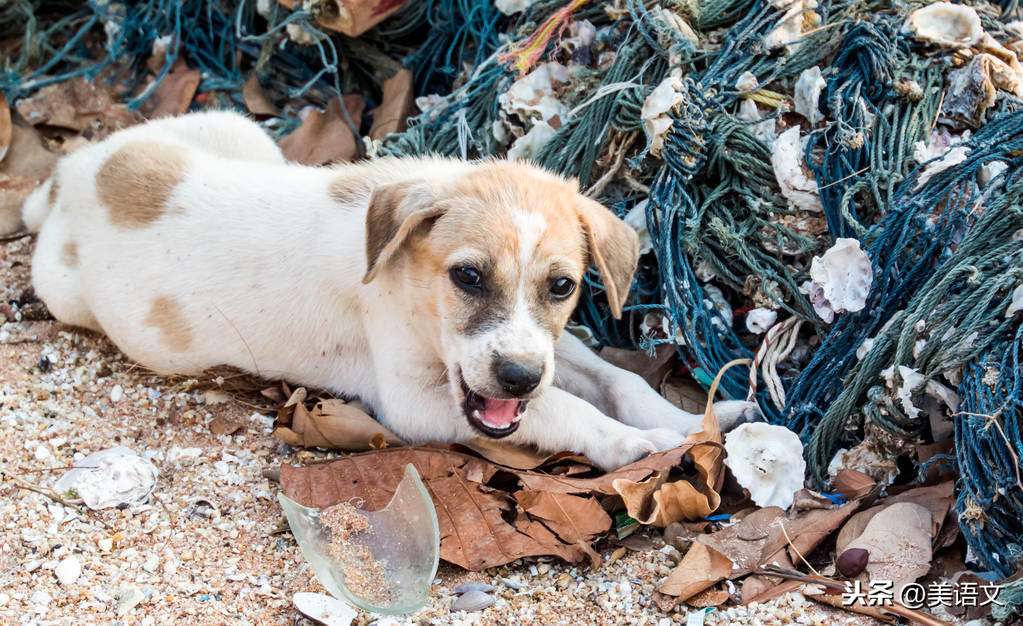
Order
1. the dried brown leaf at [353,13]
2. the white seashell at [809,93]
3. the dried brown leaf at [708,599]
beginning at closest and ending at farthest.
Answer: the dried brown leaf at [708,599]
the white seashell at [809,93]
the dried brown leaf at [353,13]

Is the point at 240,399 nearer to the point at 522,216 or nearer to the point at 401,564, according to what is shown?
the point at 401,564

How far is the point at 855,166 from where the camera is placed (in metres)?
3.90

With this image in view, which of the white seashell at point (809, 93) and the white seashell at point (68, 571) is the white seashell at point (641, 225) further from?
the white seashell at point (68, 571)

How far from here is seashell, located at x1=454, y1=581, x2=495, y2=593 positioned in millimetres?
3119

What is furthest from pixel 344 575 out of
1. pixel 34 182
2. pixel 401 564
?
pixel 34 182

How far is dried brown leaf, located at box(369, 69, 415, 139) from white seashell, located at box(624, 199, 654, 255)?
1.62 metres

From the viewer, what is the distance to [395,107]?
535 cm

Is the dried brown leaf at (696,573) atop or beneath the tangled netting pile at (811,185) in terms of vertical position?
beneath

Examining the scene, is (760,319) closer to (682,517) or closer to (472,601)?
(682,517)

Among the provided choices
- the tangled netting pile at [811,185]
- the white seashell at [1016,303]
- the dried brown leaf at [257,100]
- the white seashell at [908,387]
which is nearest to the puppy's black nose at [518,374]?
the tangled netting pile at [811,185]

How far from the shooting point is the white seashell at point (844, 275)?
3.61 metres

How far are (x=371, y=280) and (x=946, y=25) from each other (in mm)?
2678

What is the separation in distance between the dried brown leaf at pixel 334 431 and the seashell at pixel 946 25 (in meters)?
2.77

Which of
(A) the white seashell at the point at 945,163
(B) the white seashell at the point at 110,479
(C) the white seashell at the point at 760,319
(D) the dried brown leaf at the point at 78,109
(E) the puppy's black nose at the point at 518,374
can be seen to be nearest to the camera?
(E) the puppy's black nose at the point at 518,374
